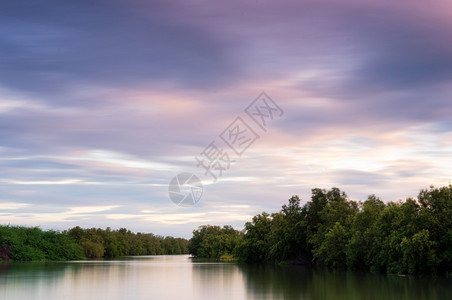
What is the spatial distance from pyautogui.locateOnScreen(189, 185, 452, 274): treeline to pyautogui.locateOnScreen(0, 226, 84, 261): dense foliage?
42595mm

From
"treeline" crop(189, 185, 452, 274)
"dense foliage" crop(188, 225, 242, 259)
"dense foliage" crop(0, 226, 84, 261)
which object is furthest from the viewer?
"dense foliage" crop(188, 225, 242, 259)

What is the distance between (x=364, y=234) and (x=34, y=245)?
251 feet

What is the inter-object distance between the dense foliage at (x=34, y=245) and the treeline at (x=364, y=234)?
42.6m

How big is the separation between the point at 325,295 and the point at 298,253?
5420cm

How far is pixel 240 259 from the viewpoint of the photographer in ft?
330

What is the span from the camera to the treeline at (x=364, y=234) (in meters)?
45.5

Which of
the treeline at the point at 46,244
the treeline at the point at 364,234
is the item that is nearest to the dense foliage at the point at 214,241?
the treeline at the point at 46,244

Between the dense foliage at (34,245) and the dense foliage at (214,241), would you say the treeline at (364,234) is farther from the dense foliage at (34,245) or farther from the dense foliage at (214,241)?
the dense foliage at (34,245)

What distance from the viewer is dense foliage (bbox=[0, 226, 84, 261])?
9925 centimetres

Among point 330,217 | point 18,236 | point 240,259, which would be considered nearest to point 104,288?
point 330,217

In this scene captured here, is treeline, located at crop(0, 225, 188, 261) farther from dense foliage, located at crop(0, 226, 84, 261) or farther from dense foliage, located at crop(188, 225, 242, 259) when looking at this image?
dense foliage, located at crop(188, 225, 242, 259)

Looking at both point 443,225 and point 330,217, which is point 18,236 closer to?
point 330,217

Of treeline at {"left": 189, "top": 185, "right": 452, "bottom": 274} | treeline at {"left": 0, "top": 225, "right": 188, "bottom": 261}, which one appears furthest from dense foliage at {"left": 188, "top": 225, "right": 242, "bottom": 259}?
treeline at {"left": 189, "top": 185, "right": 452, "bottom": 274}

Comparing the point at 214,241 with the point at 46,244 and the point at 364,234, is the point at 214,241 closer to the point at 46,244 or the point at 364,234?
the point at 46,244
